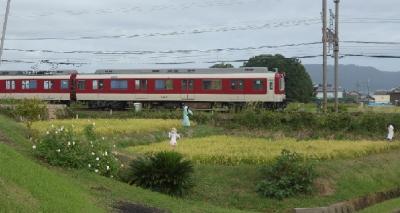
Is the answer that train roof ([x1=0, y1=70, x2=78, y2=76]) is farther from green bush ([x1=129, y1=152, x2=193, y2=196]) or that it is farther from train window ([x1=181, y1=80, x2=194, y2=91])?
green bush ([x1=129, y1=152, x2=193, y2=196])

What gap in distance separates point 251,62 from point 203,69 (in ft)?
161

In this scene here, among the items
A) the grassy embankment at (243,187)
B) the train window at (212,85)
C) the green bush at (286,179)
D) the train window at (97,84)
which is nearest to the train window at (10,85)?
the train window at (97,84)

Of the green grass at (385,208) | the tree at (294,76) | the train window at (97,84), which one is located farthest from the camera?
the tree at (294,76)

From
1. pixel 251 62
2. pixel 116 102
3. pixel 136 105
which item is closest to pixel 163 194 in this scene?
pixel 136 105

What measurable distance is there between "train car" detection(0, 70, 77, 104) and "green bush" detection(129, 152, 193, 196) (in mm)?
34563

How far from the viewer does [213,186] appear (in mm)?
14570

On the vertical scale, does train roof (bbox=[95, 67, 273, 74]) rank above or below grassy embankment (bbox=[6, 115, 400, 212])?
above

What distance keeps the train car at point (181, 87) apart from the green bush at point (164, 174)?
90.4 feet

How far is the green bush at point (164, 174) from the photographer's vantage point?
12680 millimetres

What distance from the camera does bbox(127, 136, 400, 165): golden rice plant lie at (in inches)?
659

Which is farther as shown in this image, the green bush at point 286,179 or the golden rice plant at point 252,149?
the golden rice plant at point 252,149

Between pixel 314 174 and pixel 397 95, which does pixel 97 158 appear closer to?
pixel 314 174

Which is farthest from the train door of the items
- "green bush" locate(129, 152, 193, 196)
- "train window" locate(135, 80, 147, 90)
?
"green bush" locate(129, 152, 193, 196)

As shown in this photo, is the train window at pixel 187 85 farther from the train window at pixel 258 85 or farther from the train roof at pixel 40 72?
the train roof at pixel 40 72
